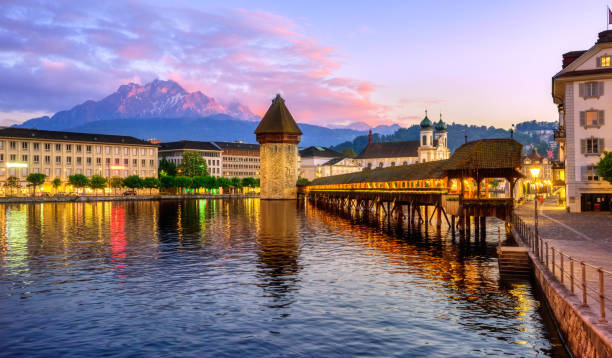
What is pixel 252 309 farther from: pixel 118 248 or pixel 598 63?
pixel 598 63

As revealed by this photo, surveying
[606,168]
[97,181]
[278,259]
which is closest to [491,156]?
[606,168]

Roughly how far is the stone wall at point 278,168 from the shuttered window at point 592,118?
365 feet

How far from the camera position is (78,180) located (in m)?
160

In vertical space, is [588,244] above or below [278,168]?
below

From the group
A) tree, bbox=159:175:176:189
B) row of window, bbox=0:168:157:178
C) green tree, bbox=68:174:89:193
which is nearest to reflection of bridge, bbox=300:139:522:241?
green tree, bbox=68:174:89:193

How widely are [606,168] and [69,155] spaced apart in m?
160

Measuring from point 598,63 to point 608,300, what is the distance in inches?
1861

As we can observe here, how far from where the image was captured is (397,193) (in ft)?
212

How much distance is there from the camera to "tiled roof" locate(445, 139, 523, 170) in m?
42.4

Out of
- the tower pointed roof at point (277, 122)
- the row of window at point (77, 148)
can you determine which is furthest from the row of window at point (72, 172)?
the tower pointed roof at point (277, 122)

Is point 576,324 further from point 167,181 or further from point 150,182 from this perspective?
point 167,181

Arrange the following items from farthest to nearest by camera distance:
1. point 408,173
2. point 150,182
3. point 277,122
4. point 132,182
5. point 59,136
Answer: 1. point 150,182
2. point 132,182
3. point 59,136
4. point 277,122
5. point 408,173

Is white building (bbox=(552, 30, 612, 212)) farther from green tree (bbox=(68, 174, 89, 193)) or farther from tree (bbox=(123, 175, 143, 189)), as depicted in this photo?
green tree (bbox=(68, 174, 89, 193))

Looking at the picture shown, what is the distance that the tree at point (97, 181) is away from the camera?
164000mm
